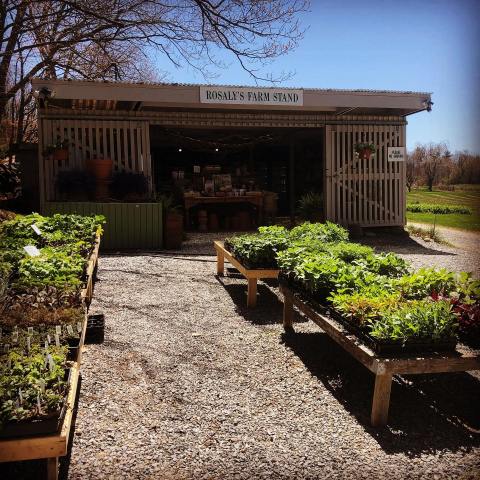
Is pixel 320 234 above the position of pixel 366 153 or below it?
below

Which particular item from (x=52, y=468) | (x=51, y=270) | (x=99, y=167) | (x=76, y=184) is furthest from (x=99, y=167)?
(x=52, y=468)

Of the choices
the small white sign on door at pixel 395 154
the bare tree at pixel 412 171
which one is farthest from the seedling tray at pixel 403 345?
the small white sign on door at pixel 395 154

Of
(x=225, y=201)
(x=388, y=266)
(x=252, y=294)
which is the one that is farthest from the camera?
(x=225, y=201)

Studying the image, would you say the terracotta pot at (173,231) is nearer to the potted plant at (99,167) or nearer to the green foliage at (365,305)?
the potted plant at (99,167)

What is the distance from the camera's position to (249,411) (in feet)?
11.8

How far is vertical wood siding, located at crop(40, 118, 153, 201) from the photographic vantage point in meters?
11.9

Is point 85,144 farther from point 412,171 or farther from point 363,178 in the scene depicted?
point 412,171

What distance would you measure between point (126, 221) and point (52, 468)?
9035 mm

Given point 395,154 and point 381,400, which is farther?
point 395,154

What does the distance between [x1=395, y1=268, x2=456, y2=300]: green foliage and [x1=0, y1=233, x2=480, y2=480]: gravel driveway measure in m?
0.68

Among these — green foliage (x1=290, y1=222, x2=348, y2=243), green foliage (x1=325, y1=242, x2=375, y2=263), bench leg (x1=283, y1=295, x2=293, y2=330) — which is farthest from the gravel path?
bench leg (x1=283, y1=295, x2=293, y2=330)

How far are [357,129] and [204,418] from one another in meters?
11.5

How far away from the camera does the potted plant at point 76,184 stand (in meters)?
11.4

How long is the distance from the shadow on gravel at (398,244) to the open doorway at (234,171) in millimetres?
3179
